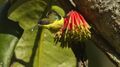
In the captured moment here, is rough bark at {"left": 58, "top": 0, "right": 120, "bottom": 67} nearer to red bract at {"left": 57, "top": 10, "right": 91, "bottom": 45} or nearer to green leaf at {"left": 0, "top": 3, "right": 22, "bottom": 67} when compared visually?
red bract at {"left": 57, "top": 10, "right": 91, "bottom": 45}

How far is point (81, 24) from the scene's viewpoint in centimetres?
117

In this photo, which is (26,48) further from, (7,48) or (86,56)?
(86,56)

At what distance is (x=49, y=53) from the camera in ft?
4.10

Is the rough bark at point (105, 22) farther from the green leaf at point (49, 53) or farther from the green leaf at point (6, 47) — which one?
the green leaf at point (6, 47)

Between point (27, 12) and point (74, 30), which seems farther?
point (27, 12)

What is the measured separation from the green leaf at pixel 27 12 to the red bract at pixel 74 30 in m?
0.12

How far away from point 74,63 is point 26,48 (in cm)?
18

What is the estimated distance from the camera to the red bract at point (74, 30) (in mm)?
1145

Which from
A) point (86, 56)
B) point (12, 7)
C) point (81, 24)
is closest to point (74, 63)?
point (86, 56)

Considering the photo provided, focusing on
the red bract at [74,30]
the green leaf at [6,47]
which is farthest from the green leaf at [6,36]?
the red bract at [74,30]

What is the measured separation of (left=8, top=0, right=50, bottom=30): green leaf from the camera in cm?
124

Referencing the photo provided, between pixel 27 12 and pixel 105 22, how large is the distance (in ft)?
0.94

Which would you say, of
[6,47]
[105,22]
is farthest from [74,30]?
[6,47]

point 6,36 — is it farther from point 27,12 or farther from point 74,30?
point 74,30
